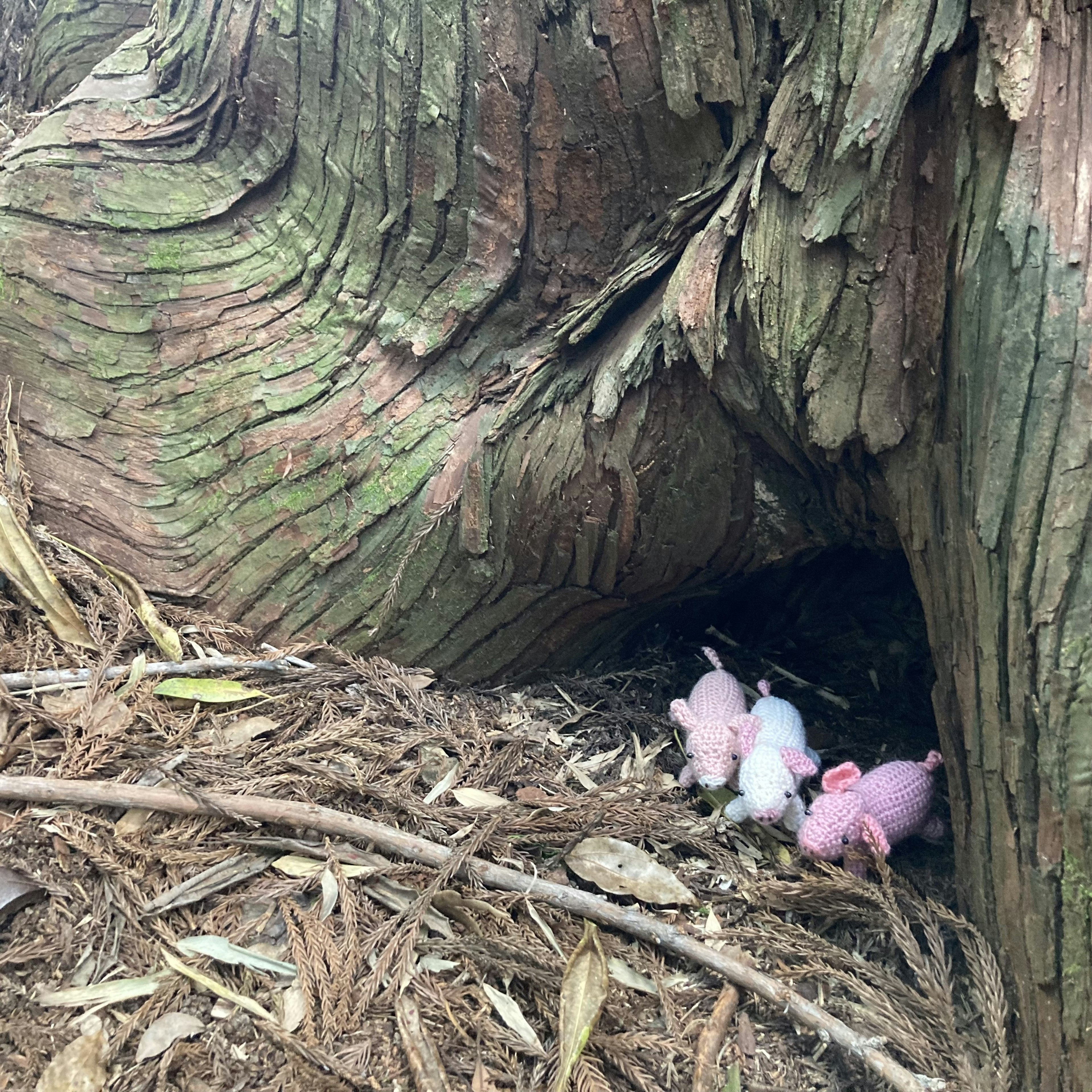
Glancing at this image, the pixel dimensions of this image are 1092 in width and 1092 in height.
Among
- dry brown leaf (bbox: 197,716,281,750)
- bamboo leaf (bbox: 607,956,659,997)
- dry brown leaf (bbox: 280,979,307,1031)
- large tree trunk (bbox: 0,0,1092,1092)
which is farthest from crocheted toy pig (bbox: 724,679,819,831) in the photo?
dry brown leaf (bbox: 197,716,281,750)

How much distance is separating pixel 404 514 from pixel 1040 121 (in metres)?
1.82

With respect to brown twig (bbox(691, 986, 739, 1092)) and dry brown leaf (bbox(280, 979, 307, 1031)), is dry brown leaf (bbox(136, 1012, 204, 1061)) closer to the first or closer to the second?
dry brown leaf (bbox(280, 979, 307, 1031))

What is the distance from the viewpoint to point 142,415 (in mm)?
2492

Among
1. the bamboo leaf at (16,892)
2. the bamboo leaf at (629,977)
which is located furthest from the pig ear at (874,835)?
the bamboo leaf at (16,892)

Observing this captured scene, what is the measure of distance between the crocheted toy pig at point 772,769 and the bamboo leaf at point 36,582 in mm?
1843

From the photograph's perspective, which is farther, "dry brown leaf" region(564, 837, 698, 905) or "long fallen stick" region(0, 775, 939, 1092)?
"dry brown leaf" region(564, 837, 698, 905)

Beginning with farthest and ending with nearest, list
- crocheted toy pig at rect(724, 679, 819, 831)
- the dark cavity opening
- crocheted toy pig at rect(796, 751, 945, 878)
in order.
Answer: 1. the dark cavity opening
2. crocheted toy pig at rect(724, 679, 819, 831)
3. crocheted toy pig at rect(796, 751, 945, 878)

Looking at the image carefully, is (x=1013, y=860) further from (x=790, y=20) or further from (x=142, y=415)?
(x=142, y=415)

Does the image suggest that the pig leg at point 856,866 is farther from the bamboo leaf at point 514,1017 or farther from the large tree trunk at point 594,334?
the bamboo leaf at point 514,1017

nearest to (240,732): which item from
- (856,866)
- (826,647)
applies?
(856,866)

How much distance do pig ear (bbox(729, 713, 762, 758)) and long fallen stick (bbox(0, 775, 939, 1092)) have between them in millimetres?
571

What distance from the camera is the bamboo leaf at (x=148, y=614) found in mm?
2281

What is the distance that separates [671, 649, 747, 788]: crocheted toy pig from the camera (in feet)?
7.19

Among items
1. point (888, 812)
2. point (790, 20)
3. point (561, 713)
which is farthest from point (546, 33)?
point (888, 812)
